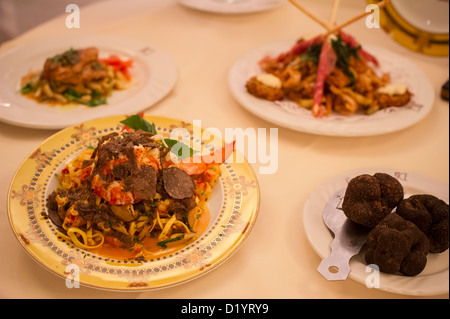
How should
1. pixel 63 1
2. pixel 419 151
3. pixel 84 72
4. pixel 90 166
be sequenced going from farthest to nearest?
1. pixel 63 1
2. pixel 84 72
3. pixel 419 151
4. pixel 90 166

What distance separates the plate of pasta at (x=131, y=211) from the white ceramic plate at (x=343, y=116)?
1.14ft

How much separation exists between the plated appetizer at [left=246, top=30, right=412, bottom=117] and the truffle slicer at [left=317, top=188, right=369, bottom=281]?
0.54 metres

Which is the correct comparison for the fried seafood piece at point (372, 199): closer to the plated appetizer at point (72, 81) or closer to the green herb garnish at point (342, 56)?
the green herb garnish at point (342, 56)

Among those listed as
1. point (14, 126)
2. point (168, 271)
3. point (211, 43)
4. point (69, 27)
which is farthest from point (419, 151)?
point (69, 27)

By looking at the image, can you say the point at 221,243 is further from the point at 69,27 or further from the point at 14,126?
the point at 69,27

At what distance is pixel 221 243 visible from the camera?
98 cm

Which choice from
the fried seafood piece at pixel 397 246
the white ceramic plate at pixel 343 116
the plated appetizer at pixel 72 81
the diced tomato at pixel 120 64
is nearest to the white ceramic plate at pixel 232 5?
the white ceramic plate at pixel 343 116

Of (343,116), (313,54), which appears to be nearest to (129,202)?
(343,116)

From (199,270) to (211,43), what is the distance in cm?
133

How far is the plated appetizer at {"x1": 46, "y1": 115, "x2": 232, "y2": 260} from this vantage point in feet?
3.28

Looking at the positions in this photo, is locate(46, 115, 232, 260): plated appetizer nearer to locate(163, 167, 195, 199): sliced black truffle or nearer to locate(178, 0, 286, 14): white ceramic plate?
locate(163, 167, 195, 199): sliced black truffle

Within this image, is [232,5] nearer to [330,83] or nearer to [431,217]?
[330,83]

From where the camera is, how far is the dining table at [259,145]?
0.98 m
